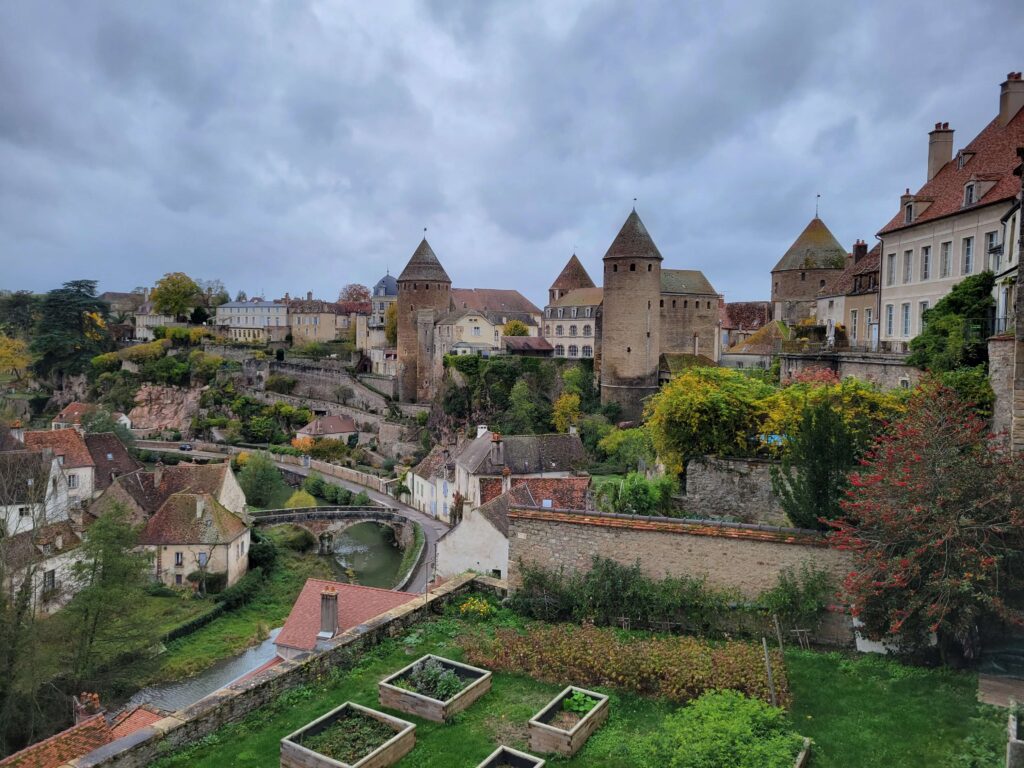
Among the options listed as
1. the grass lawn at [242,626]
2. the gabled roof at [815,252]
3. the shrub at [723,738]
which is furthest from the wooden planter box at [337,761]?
the gabled roof at [815,252]

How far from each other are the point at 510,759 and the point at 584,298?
47340 millimetres

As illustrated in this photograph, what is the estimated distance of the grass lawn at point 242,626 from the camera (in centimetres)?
2242

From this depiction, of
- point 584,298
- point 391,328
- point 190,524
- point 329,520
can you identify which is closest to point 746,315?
point 584,298

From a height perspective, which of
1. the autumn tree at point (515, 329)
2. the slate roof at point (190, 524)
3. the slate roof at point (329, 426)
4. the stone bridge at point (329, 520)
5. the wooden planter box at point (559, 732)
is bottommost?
the stone bridge at point (329, 520)

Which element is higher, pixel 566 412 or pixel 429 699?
pixel 566 412

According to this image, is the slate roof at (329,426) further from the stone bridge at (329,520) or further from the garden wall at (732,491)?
the garden wall at (732,491)

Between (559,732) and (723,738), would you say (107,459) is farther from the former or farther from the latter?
(723,738)

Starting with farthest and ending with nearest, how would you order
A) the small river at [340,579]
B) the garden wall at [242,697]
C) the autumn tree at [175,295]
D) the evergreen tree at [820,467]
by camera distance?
the autumn tree at [175,295] < the small river at [340,579] < the evergreen tree at [820,467] < the garden wall at [242,697]

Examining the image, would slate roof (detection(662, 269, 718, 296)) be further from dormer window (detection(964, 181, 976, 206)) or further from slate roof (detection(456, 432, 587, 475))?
dormer window (detection(964, 181, 976, 206))

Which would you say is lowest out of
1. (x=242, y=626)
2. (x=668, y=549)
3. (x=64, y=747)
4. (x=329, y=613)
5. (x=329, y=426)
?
(x=242, y=626)

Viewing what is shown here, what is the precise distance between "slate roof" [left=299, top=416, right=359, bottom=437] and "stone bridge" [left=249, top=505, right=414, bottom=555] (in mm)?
18644

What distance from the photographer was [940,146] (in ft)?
81.5

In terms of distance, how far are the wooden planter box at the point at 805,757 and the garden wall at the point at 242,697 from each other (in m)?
5.59

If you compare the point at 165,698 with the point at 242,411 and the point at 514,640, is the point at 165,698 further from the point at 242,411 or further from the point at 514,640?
Result: the point at 242,411
